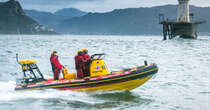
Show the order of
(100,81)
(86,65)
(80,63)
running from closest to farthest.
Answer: (100,81)
(80,63)
(86,65)

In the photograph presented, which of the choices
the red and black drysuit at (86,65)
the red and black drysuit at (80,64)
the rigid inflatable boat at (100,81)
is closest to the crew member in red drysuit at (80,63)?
the red and black drysuit at (80,64)

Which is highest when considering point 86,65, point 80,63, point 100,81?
point 80,63

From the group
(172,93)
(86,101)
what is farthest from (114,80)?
(172,93)

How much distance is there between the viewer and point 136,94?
14227 mm

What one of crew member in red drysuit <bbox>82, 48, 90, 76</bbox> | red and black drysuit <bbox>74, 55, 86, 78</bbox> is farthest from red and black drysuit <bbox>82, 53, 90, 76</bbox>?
red and black drysuit <bbox>74, 55, 86, 78</bbox>

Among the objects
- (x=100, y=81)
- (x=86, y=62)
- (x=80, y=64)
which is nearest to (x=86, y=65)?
(x=86, y=62)

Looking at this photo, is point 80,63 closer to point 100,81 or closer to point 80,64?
point 80,64

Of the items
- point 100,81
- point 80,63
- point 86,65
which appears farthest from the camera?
point 86,65

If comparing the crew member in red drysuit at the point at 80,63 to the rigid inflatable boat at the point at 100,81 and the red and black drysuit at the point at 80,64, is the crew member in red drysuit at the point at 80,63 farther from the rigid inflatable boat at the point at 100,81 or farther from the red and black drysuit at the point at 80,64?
the rigid inflatable boat at the point at 100,81

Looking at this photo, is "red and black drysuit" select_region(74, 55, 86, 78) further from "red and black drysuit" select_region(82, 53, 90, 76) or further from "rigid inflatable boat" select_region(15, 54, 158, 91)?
"rigid inflatable boat" select_region(15, 54, 158, 91)

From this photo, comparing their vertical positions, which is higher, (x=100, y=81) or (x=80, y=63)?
(x=80, y=63)

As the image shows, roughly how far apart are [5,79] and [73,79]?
709 cm

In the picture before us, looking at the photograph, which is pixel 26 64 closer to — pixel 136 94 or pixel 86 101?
pixel 86 101

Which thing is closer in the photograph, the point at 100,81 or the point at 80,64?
the point at 100,81
